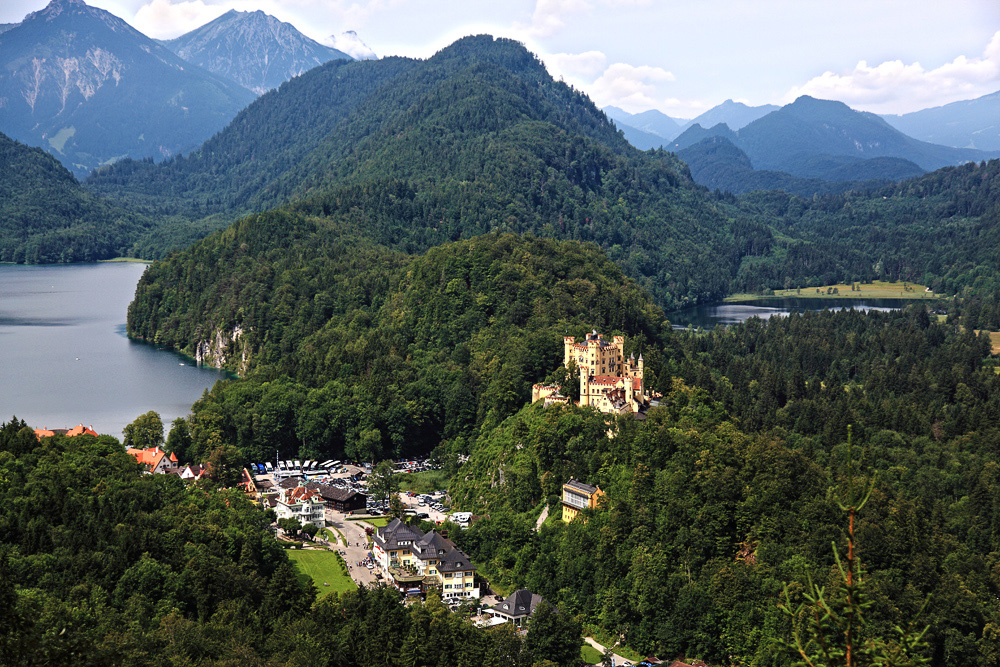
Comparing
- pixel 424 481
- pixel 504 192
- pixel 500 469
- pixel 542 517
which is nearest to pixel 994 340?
pixel 424 481

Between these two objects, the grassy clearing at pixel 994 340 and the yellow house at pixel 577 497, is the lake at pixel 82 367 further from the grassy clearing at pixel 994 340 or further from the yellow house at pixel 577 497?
the grassy clearing at pixel 994 340

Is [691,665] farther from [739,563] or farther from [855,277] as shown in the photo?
[855,277]

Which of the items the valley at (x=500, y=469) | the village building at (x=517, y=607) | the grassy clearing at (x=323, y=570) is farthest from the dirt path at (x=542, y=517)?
the grassy clearing at (x=323, y=570)

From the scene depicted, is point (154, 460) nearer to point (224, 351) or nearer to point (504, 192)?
point (224, 351)

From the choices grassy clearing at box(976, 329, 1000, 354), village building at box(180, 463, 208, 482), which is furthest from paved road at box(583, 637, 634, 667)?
grassy clearing at box(976, 329, 1000, 354)

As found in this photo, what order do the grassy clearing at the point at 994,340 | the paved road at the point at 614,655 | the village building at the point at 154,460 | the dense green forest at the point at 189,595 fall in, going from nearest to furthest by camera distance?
the dense green forest at the point at 189,595, the paved road at the point at 614,655, the village building at the point at 154,460, the grassy clearing at the point at 994,340

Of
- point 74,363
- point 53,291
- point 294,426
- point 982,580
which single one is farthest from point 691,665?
point 53,291
